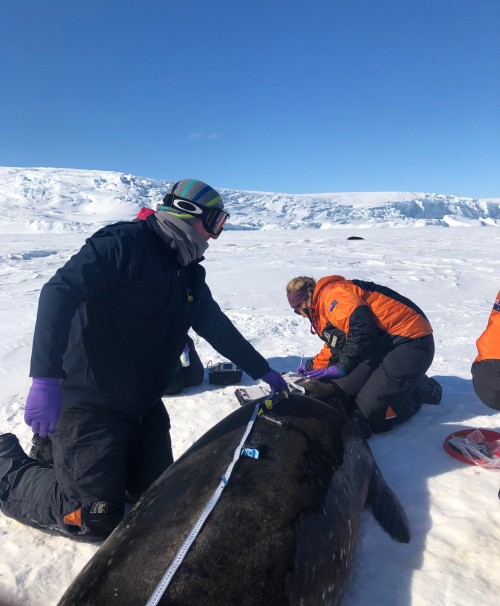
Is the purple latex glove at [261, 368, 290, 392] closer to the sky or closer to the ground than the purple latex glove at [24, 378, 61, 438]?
closer to the ground

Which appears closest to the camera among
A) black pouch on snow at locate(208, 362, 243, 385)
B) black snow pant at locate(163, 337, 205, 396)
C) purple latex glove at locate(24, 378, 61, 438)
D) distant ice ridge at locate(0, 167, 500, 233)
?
purple latex glove at locate(24, 378, 61, 438)

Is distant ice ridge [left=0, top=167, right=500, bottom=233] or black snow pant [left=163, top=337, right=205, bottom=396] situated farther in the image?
distant ice ridge [left=0, top=167, right=500, bottom=233]

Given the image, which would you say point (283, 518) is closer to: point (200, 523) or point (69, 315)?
point (200, 523)

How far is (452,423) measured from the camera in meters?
3.26

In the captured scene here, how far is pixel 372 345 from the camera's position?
Result: 3346 mm

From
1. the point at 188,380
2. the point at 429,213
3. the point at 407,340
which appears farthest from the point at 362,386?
the point at 429,213

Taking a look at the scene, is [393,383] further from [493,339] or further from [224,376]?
[224,376]

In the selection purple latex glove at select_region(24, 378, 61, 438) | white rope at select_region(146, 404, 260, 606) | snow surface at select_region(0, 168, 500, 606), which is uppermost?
purple latex glove at select_region(24, 378, 61, 438)

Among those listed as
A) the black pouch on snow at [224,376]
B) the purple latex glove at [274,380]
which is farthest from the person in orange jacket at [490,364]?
the black pouch on snow at [224,376]

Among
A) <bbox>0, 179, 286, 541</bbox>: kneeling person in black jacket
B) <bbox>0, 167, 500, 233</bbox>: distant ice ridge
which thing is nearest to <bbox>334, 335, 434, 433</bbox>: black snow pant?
<bbox>0, 179, 286, 541</bbox>: kneeling person in black jacket

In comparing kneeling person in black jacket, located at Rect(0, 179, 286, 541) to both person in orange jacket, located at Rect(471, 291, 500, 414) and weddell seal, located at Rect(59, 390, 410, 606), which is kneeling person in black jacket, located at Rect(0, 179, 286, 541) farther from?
person in orange jacket, located at Rect(471, 291, 500, 414)

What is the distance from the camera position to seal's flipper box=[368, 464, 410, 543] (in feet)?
7.03

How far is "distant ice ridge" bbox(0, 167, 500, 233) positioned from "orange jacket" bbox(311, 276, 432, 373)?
33.1 m

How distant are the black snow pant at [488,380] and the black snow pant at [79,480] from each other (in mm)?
1956
